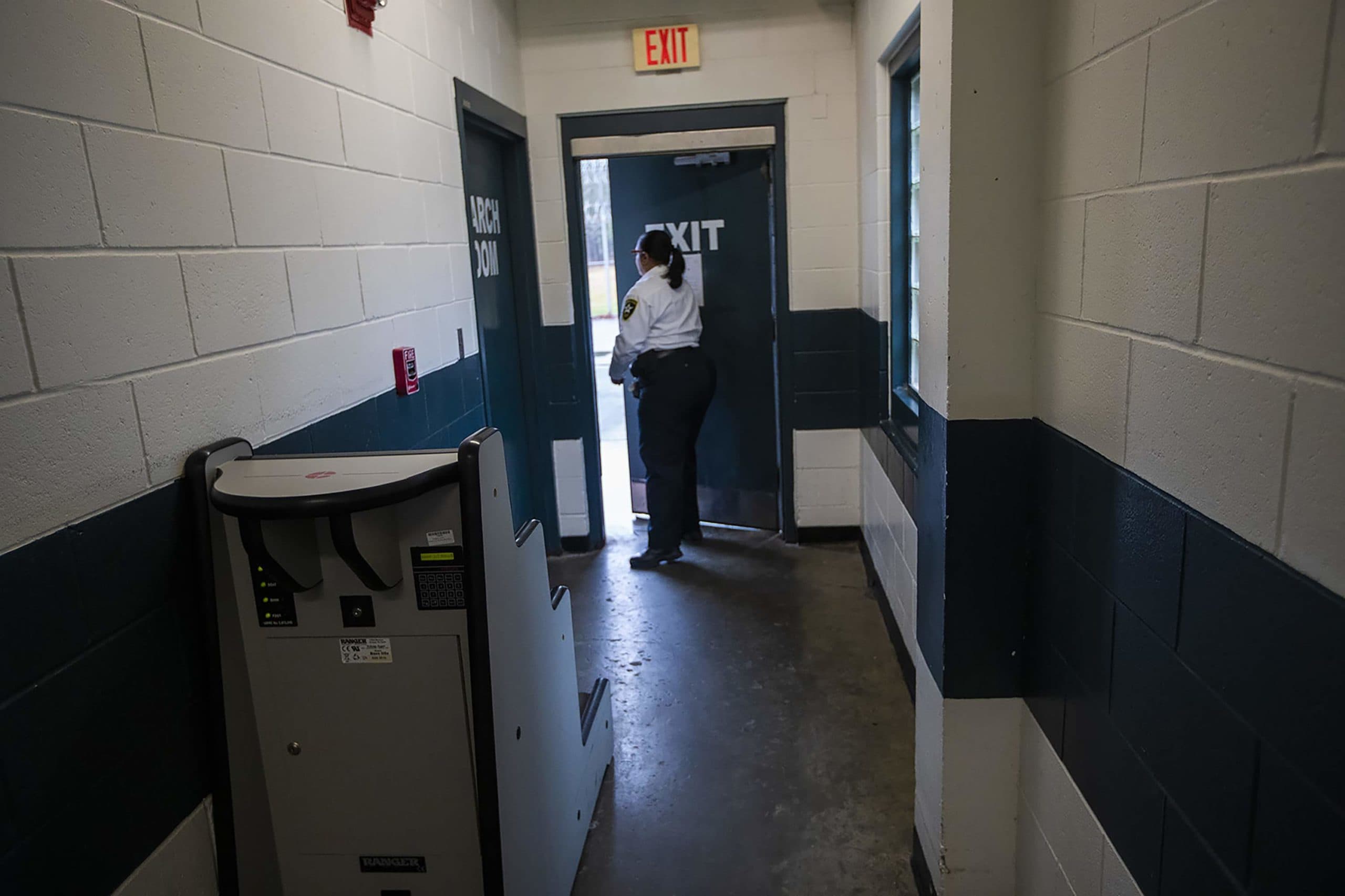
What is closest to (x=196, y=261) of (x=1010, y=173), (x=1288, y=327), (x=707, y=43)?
(x=1010, y=173)

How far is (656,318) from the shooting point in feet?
13.8

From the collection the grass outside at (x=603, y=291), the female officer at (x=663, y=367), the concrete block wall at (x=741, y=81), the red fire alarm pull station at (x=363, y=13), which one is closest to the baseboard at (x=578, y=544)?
the female officer at (x=663, y=367)

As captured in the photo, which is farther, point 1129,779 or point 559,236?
point 559,236

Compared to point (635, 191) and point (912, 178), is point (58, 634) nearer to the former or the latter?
point (912, 178)

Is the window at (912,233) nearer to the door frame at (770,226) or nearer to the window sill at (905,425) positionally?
the window sill at (905,425)

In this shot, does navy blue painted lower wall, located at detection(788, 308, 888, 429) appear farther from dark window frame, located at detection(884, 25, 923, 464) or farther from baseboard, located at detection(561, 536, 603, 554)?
baseboard, located at detection(561, 536, 603, 554)

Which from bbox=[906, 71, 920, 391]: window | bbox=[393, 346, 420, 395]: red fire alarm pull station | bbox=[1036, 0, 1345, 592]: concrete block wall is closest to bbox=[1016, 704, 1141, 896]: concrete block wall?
bbox=[1036, 0, 1345, 592]: concrete block wall

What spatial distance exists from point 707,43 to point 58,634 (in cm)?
376

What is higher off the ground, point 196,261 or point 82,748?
point 196,261

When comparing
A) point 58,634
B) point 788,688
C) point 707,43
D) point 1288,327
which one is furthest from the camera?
point 707,43

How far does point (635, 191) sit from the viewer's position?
4.76 m

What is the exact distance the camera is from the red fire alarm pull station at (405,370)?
2586 millimetres

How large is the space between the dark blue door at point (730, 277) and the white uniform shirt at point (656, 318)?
0.46 m

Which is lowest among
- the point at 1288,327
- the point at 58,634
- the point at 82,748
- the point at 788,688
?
the point at 788,688
